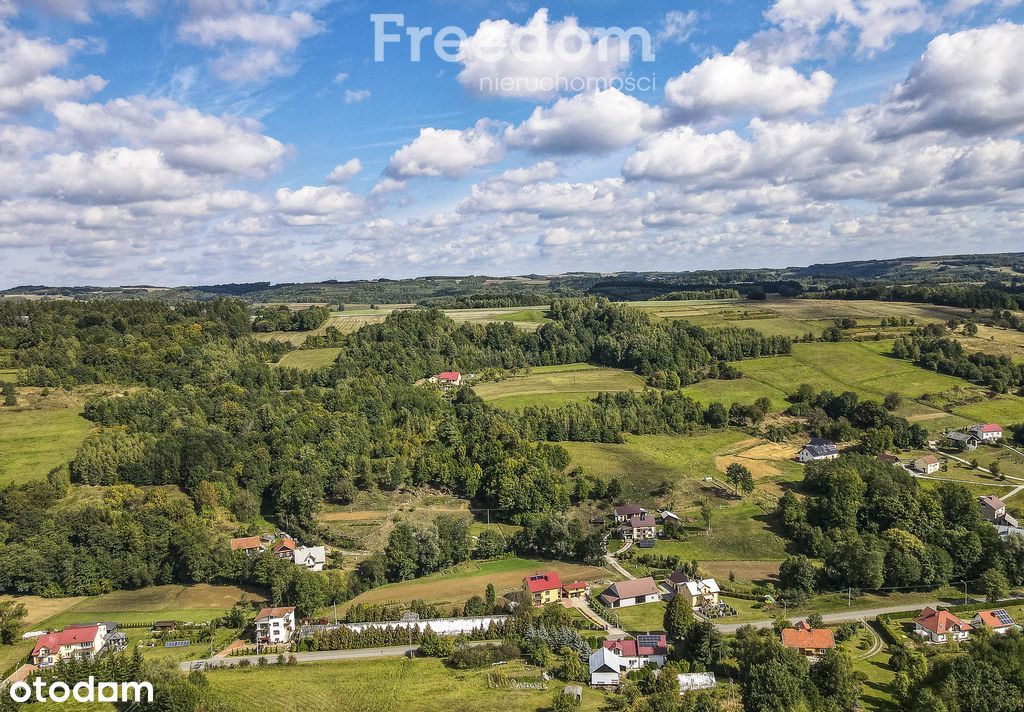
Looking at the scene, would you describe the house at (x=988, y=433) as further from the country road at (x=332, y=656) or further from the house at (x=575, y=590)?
the country road at (x=332, y=656)

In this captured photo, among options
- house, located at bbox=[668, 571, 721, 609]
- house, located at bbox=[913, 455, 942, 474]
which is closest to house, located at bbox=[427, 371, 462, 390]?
house, located at bbox=[668, 571, 721, 609]

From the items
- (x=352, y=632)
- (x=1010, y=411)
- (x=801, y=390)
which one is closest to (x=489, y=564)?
(x=352, y=632)

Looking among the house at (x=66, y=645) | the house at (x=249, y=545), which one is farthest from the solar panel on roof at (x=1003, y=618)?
the house at (x=66, y=645)

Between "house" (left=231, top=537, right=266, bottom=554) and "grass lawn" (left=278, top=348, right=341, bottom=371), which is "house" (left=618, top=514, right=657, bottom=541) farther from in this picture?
"grass lawn" (left=278, top=348, right=341, bottom=371)

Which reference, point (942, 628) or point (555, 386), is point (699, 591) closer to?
point (942, 628)

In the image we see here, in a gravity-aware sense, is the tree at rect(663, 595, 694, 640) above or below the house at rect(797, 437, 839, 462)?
below

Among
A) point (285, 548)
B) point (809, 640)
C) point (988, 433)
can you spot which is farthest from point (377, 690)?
point (988, 433)
